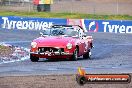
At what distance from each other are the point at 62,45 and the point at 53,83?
7.81 m

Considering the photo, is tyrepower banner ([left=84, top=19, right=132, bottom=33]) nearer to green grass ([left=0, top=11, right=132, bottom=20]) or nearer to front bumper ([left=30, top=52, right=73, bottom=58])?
green grass ([left=0, top=11, right=132, bottom=20])

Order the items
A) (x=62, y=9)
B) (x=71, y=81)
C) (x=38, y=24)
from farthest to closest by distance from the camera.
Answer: (x=62, y=9) < (x=38, y=24) < (x=71, y=81)

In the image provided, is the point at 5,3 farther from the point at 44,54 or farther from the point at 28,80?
the point at 28,80

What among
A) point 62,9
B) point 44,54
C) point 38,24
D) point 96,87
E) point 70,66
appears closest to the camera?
point 96,87

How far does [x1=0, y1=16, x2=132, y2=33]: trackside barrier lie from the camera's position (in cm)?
4531

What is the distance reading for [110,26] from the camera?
4581cm

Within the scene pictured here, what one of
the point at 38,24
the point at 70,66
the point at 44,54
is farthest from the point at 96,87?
the point at 38,24

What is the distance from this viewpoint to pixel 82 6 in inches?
2657

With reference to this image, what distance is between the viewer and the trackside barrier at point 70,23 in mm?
45312

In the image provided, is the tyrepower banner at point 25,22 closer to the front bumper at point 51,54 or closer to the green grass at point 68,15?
the green grass at point 68,15

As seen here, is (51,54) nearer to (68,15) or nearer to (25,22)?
(25,22)

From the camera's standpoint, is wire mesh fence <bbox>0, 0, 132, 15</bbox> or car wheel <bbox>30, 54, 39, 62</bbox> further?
wire mesh fence <bbox>0, 0, 132, 15</bbox>

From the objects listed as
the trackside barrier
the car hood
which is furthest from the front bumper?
the trackside barrier

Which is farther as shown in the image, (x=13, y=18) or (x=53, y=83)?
(x=13, y=18)
